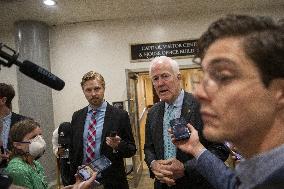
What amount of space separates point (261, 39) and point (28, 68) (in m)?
0.60

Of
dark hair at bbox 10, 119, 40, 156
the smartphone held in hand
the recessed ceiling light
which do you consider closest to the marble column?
the recessed ceiling light

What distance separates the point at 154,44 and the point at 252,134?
222 inches

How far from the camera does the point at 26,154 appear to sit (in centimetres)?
219

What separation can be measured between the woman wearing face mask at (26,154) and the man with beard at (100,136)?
1.50ft

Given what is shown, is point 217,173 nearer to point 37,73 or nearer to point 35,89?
point 37,73

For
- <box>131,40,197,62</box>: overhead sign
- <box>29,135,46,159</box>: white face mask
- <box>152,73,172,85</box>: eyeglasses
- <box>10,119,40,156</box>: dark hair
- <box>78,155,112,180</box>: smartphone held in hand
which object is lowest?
<box>78,155,112,180</box>: smartphone held in hand

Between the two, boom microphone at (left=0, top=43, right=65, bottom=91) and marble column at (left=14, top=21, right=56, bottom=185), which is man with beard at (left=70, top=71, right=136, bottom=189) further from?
marble column at (left=14, top=21, right=56, bottom=185)

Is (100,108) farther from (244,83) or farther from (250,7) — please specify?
(250,7)

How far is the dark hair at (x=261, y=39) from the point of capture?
2.30 feet

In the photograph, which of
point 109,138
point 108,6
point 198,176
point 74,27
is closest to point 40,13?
point 74,27

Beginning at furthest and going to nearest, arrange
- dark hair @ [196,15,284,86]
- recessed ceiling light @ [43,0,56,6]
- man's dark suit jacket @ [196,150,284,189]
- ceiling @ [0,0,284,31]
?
1. ceiling @ [0,0,284,31]
2. recessed ceiling light @ [43,0,56,6]
3. man's dark suit jacket @ [196,150,284,189]
4. dark hair @ [196,15,284,86]

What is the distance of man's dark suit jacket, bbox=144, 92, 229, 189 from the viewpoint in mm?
1998

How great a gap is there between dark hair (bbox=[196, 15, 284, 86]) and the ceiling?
4819 mm

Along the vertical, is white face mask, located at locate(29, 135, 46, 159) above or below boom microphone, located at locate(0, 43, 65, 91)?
below
